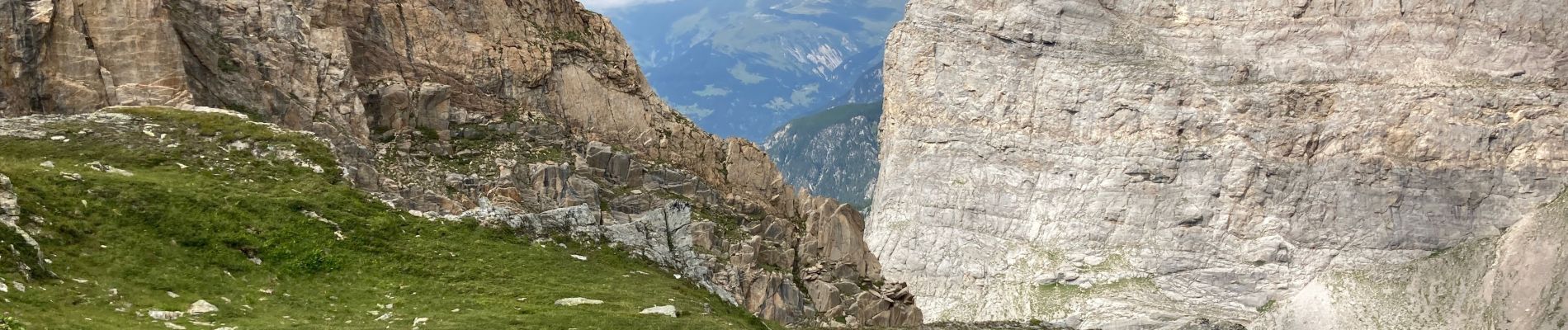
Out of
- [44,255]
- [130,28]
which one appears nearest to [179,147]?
[130,28]

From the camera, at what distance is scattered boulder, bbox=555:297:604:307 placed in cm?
3675

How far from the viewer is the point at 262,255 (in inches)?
1423

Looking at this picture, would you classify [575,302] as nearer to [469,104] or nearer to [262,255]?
[262,255]

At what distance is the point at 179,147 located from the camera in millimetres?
42438

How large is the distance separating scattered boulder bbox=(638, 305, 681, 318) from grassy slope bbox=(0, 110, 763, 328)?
51cm

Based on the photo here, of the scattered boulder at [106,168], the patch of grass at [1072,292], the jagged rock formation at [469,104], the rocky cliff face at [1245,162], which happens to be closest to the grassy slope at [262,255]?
the scattered boulder at [106,168]

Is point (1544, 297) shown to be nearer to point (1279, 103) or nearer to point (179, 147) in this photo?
point (1279, 103)

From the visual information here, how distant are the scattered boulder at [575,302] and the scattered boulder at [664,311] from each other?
145 cm

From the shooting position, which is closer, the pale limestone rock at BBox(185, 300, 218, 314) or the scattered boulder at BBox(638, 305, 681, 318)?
the pale limestone rock at BBox(185, 300, 218, 314)

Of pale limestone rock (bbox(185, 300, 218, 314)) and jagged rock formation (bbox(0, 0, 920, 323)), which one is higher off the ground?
jagged rock formation (bbox(0, 0, 920, 323))

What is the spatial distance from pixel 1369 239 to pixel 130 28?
155013 millimetres

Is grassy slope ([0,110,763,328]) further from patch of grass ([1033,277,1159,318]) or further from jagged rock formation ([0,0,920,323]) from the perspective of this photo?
patch of grass ([1033,277,1159,318])

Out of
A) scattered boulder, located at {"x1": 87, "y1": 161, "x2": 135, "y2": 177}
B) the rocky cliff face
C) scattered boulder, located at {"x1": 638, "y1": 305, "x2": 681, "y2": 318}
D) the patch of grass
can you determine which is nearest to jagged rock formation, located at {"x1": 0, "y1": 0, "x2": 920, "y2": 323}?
scattered boulder, located at {"x1": 87, "y1": 161, "x2": 135, "y2": 177}

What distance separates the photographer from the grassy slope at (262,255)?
1254 inches
